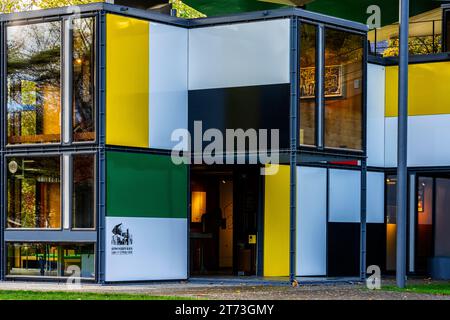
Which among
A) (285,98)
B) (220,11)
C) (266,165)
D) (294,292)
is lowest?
(294,292)

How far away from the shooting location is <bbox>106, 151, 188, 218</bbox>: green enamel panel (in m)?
21.8

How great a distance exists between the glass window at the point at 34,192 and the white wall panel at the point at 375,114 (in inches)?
341

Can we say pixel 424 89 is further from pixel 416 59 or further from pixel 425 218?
pixel 425 218

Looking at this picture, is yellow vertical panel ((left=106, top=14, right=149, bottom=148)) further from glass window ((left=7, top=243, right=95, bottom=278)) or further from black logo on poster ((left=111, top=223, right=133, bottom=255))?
glass window ((left=7, top=243, right=95, bottom=278))

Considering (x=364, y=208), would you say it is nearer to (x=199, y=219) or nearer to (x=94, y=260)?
(x=199, y=219)

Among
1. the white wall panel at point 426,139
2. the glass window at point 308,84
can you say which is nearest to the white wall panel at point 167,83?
the glass window at point 308,84

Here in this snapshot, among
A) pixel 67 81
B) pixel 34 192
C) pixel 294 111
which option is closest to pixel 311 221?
pixel 294 111

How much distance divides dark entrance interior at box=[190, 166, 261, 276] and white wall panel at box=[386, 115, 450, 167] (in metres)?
4.29

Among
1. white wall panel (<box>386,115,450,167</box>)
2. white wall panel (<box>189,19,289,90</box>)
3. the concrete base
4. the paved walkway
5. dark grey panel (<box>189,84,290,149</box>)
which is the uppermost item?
white wall panel (<box>189,19,289,90</box>)

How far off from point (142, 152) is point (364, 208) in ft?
17.6

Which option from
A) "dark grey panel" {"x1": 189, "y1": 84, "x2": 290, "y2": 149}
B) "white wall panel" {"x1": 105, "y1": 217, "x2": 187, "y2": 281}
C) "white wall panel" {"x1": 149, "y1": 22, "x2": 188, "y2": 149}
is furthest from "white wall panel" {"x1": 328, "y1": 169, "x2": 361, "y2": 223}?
"white wall panel" {"x1": 149, "y1": 22, "x2": 188, "y2": 149}

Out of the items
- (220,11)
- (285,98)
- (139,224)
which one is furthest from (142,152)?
(220,11)

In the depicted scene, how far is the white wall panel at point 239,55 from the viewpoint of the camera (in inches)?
879

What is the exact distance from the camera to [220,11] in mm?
32375
